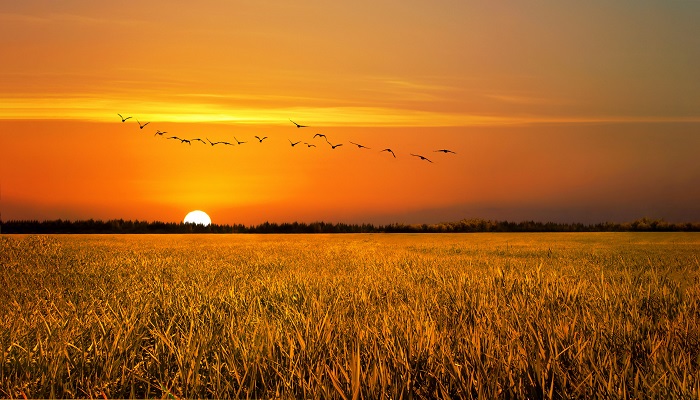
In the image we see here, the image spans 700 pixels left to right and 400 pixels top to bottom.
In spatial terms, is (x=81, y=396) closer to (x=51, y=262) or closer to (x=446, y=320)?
(x=446, y=320)

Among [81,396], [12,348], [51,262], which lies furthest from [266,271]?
[81,396]

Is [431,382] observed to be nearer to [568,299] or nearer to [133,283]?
[568,299]

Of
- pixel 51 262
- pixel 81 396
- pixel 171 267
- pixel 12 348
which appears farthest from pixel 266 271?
pixel 81 396

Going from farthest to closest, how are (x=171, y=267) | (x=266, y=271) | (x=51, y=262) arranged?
(x=51, y=262)
(x=171, y=267)
(x=266, y=271)

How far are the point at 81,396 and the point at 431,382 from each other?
1847mm

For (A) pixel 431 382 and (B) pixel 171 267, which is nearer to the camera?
(A) pixel 431 382

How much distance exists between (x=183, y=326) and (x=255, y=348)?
1.49 m

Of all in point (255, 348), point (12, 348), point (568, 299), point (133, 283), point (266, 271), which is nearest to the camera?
point (255, 348)

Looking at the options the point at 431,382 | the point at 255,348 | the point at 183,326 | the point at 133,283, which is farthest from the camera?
the point at 133,283

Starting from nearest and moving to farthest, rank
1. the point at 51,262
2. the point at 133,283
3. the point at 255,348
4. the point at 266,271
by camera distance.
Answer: the point at 255,348 → the point at 133,283 → the point at 266,271 → the point at 51,262

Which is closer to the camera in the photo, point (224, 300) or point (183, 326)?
point (183, 326)

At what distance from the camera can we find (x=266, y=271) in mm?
10250

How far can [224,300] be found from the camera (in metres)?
6.10

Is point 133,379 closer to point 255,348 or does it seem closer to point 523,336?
point 255,348
